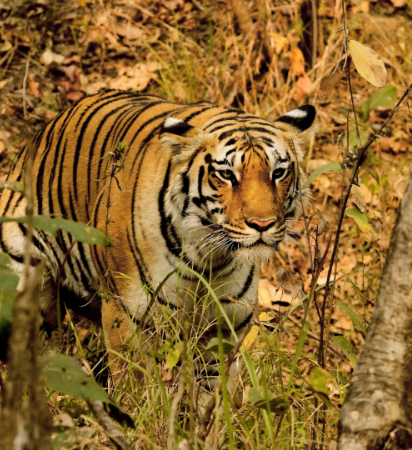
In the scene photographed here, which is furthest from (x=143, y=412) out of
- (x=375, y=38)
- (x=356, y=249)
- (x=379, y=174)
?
(x=375, y=38)

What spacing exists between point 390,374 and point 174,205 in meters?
1.41

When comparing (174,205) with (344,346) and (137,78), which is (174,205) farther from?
(137,78)

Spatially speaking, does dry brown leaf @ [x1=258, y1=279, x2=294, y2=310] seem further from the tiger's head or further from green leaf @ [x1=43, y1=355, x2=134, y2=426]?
green leaf @ [x1=43, y1=355, x2=134, y2=426]

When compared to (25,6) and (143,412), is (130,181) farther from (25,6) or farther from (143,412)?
(25,6)

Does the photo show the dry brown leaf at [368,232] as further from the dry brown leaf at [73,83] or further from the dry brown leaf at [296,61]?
the dry brown leaf at [73,83]

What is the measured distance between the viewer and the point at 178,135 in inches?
104

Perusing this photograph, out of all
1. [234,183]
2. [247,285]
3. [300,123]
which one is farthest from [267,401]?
[300,123]

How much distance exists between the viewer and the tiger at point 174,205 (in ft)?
8.12

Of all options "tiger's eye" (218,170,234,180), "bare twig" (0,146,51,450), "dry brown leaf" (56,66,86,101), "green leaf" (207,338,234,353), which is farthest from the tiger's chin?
"dry brown leaf" (56,66,86,101)

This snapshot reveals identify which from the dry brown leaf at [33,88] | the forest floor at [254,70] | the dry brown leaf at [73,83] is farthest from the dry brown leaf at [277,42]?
the dry brown leaf at [33,88]

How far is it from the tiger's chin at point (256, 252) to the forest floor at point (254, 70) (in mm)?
1631

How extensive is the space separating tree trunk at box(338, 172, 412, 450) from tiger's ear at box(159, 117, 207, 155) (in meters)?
1.31

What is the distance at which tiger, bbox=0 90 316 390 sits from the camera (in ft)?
8.12

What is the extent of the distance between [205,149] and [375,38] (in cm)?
325
